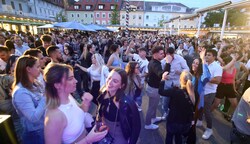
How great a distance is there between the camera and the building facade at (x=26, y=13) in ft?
67.8

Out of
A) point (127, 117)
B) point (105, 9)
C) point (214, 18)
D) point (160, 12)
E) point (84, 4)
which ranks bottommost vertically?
point (127, 117)

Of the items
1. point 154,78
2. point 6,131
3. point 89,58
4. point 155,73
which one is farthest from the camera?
point 89,58

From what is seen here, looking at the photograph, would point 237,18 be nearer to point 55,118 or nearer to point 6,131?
point 55,118

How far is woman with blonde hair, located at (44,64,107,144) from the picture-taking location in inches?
53.2

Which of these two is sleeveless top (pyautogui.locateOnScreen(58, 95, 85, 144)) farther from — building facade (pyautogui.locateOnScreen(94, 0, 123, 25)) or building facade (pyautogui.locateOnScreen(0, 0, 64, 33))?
Result: building facade (pyautogui.locateOnScreen(94, 0, 123, 25))

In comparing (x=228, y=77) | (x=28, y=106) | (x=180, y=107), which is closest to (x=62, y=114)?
(x=28, y=106)

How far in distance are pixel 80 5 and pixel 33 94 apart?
6666 cm

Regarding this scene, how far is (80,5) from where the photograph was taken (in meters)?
60.7

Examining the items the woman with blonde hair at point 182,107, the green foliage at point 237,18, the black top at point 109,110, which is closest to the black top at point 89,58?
the woman with blonde hair at point 182,107

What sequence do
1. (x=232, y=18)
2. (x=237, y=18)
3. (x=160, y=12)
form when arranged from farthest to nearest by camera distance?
(x=160, y=12)
(x=232, y=18)
(x=237, y=18)

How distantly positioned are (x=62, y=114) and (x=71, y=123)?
151 millimetres

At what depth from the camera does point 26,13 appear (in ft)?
105

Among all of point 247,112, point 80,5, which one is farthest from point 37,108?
point 80,5

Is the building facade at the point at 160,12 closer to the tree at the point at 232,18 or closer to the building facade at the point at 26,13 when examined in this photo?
the tree at the point at 232,18
